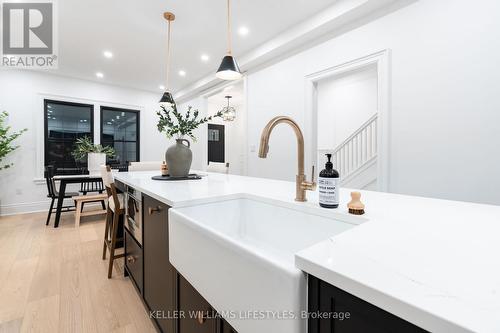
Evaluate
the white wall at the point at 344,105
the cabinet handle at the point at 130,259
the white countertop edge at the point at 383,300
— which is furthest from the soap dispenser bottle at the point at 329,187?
the white wall at the point at 344,105

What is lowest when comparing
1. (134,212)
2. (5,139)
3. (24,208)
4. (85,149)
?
(24,208)

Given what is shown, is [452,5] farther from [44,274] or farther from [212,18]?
[44,274]

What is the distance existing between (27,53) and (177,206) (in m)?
4.58

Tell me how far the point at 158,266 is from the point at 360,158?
3.39 meters

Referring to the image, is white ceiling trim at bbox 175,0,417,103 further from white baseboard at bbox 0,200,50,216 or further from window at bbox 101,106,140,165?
white baseboard at bbox 0,200,50,216

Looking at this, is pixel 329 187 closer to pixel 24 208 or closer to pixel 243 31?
pixel 243 31

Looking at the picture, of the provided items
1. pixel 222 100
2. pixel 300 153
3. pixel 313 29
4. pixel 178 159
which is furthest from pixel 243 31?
pixel 222 100

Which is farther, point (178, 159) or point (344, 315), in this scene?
point (178, 159)

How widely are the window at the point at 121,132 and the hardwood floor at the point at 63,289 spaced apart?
2.78 m

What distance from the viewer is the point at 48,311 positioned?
161 centimetres

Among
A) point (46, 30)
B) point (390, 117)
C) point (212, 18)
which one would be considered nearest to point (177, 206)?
point (390, 117)

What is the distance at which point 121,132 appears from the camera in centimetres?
562

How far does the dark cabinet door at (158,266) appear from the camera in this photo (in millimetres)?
1123

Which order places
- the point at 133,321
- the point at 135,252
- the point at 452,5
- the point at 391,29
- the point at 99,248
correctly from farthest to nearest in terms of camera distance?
the point at 99,248 < the point at 391,29 < the point at 452,5 < the point at 135,252 < the point at 133,321
